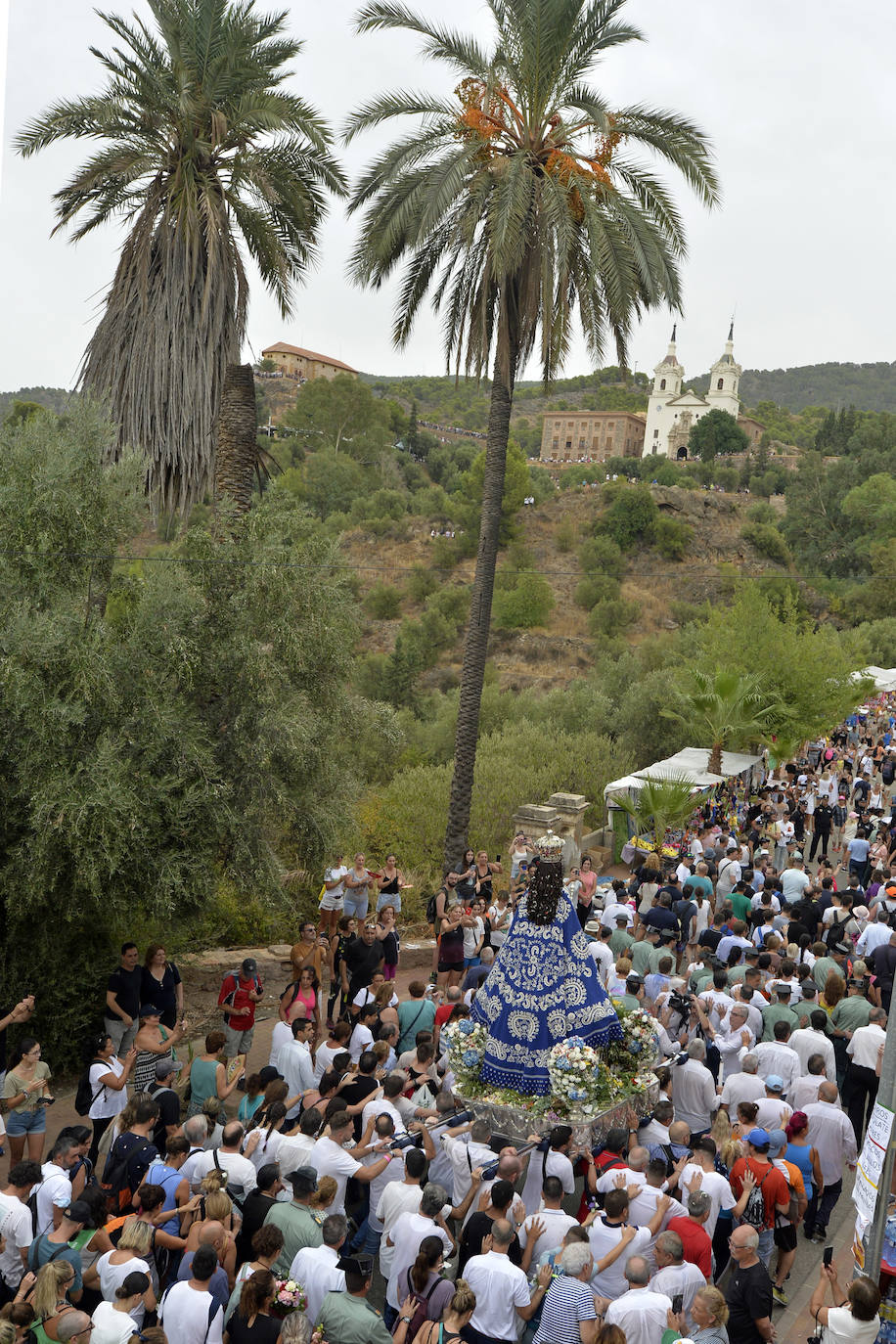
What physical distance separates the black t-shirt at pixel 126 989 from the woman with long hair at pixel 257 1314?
166 inches

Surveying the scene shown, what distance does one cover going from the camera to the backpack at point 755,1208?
21.9 feet

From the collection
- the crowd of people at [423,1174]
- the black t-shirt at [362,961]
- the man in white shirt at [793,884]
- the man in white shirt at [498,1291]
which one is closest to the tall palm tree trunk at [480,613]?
the man in white shirt at [793,884]

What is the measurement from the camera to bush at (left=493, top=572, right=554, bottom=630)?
6306cm

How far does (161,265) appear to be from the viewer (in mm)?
14617

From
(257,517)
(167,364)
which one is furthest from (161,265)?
(257,517)

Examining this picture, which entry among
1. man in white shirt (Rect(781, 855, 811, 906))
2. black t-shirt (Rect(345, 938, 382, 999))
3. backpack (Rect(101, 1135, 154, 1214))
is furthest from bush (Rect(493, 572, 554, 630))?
backpack (Rect(101, 1135, 154, 1214))

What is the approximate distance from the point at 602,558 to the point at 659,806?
177 ft

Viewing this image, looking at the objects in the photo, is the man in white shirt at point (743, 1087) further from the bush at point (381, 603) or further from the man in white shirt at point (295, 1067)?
the bush at point (381, 603)

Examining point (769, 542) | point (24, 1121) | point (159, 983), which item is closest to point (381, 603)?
point (769, 542)

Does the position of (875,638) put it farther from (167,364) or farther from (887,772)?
(167,364)

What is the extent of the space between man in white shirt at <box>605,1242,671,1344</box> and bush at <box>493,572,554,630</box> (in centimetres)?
5773

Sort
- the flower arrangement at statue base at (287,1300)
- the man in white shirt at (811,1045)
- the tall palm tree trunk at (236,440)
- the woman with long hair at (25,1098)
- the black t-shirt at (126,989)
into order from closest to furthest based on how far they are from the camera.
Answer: the flower arrangement at statue base at (287,1300) < the woman with long hair at (25,1098) < the man in white shirt at (811,1045) < the black t-shirt at (126,989) < the tall palm tree trunk at (236,440)

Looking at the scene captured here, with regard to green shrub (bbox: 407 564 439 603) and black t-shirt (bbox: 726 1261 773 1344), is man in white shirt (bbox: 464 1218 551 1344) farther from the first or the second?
green shrub (bbox: 407 564 439 603)

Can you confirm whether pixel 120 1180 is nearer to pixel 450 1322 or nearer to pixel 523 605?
pixel 450 1322
